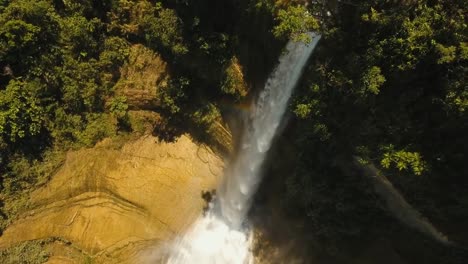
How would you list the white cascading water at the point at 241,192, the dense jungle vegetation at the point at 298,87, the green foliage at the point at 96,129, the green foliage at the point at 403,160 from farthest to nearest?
the white cascading water at the point at 241,192, the green foliage at the point at 96,129, the green foliage at the point at 403,160, the dense jungle vegetation at the point at 298,87

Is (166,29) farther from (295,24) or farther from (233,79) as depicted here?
(295,24)

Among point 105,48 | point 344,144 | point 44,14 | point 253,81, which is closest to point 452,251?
point 344,144

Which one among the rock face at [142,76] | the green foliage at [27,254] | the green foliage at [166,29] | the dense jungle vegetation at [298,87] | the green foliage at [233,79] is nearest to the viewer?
the dense jungle vegetation at [298,87]

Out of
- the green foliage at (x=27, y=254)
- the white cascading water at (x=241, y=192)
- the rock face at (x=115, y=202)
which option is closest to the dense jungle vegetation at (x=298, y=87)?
the rock face at (x=115, y=202)

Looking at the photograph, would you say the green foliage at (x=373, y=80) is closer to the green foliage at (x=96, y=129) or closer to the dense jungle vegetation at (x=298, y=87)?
the dense jungle vegetation at (x=298, y=87)

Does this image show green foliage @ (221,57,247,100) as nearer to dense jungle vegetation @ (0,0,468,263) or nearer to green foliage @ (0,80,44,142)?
dense jungle vegetation @ (0,0,468,263)

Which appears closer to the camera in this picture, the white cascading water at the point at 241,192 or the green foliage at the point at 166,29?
the green foliage at the point at 166,29

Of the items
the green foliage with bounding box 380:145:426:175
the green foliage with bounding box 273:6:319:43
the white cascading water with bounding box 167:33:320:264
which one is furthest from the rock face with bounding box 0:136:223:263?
the green foliage with bounding box 380:145:426:175
